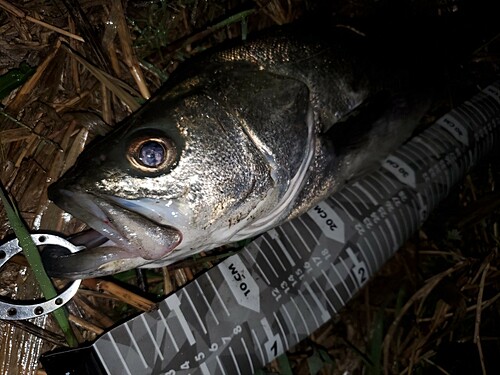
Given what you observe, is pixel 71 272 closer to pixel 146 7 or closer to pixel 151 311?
pixel 151 311

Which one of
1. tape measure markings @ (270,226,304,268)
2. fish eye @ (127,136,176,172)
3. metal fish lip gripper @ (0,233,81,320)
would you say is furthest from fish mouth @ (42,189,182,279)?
tape measure markings @ (270,226,304,268)

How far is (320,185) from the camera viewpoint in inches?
83.0

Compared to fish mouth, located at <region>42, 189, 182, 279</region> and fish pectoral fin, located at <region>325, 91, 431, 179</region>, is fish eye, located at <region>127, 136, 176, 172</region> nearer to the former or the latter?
fish mouth, located at <region>42, 189, 182, 279</region>

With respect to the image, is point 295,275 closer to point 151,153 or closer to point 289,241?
point 289,241

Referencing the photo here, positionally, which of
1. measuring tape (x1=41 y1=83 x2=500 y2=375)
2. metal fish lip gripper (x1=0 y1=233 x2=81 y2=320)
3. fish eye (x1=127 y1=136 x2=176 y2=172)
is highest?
fish eye (x1=127 y1=136 x2=176 y2=172)

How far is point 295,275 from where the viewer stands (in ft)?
7.47

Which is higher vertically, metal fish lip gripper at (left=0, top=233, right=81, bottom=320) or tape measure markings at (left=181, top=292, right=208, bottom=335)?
metal fish lip gripper at (left=0, top=233, right=81, bottom=320)

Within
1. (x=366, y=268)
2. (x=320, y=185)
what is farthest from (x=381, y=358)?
(x=320, y=185)

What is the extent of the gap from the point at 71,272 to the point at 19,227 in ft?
1.24

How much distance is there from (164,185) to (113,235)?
0.74ft

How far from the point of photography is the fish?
5.35 feet

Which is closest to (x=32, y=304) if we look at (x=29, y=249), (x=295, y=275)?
(x=29, y=249)

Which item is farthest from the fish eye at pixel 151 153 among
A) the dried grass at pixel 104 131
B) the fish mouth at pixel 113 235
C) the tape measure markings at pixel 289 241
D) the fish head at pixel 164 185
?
the tape measure markings at pixel 289 241

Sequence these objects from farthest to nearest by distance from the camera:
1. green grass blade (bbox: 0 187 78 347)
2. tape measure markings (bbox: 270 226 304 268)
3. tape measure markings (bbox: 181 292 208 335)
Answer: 1. tape measure markings (bbox: 270 226 304 268)
2. tape measure markings (bbox: 181 292 208 335)
3. green grass blade (bbox: 0 187 78 347)
